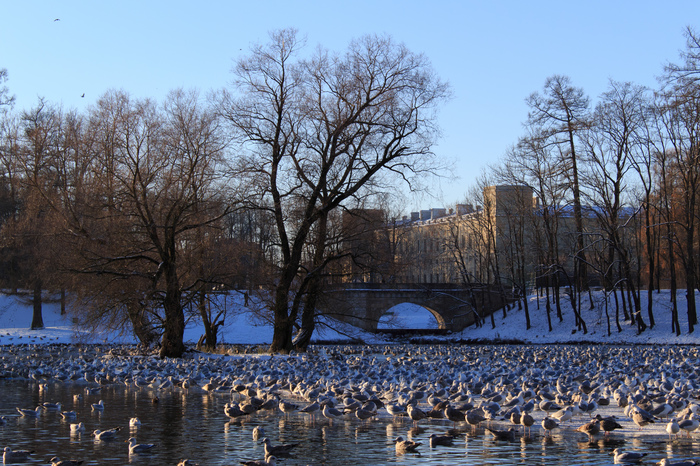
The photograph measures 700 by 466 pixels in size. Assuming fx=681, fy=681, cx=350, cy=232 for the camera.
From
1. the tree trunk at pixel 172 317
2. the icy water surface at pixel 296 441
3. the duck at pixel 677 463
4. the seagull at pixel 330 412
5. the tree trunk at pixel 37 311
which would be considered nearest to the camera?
the duck at pixel 677 463

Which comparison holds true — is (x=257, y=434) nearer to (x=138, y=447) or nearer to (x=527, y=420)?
(x=138, y=447)

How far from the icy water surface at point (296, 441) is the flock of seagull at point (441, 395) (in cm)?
17

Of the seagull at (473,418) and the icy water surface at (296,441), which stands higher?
the seagull at (473,418)

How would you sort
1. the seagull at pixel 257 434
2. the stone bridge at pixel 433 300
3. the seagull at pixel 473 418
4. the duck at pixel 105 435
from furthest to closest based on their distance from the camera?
1. the stone bridge at pixel 433 300
2. the seagull at pixel 473 418
3. the seagull at pixel 257 434
4. the duck at pixel 105 435

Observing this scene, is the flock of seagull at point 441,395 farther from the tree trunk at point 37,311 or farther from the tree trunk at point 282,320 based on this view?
the tree trunk at point 37,311

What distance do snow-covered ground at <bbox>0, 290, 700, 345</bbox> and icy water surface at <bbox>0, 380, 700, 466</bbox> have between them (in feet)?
83.5

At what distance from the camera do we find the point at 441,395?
1255 centimetres

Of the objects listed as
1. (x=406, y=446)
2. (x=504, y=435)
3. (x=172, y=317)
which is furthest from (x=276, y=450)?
(x=172, y=317)

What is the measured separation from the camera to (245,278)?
84.6 ft

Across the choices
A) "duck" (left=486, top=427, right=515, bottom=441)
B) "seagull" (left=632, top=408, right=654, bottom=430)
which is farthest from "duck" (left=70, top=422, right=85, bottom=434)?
"seagull" (left=632, top=408, right=654, bottom=430)

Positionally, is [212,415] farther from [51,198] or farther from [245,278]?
[51,198]

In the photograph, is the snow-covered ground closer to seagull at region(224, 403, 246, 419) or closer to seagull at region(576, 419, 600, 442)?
seagull at region(224, 403, 246, 419)

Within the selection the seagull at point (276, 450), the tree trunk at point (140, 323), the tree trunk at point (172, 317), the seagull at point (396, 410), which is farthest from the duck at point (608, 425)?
the tree trunk at point (172, 317)

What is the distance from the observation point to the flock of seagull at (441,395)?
977 cm
